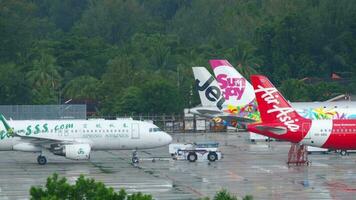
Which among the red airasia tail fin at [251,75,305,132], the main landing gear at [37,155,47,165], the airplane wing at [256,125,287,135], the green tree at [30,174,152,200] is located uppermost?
the red airasia tail fin at [251,75,305,132]

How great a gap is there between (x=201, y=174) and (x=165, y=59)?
304 ft

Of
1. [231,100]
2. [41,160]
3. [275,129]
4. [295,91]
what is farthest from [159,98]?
[275,129]

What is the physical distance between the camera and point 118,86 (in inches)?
5384

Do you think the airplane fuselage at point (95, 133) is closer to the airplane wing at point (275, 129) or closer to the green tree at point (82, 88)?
the airplane wing at point (275, 129)

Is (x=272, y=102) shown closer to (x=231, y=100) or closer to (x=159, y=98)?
(x=231, y=100)

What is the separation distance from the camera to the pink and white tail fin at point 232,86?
303 ft

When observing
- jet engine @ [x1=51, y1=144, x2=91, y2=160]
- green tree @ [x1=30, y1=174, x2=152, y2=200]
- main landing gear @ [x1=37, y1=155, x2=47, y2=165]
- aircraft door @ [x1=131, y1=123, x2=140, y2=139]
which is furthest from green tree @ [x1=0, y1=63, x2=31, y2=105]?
green tree @ [x1=30, y1=174, x2=152, y2=200]

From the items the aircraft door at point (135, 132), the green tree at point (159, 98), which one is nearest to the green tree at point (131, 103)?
the green tree at point (159, 98)

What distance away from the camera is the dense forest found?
130 m

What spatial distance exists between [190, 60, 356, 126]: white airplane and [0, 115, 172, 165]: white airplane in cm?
1257

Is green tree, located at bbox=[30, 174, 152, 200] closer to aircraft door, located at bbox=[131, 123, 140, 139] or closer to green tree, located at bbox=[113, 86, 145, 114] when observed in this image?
aircraft door, located at bbox=[131, 123, 140, 139]

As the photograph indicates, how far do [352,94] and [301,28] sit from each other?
25.4 meters

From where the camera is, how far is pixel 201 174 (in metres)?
69.7

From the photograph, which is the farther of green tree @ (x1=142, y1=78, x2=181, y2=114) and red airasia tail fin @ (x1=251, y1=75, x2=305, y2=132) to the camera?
green tree @ (x1=142, y1=78, x2=181, y2=114)
